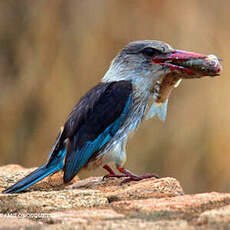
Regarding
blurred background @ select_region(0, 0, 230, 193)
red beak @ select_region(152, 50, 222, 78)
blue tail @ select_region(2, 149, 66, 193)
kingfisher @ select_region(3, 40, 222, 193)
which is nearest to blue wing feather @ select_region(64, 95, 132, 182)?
kingfisher @ select_region(3, 40, 222, 193)

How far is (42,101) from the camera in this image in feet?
28.9

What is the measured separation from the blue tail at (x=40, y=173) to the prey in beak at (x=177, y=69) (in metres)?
0.86

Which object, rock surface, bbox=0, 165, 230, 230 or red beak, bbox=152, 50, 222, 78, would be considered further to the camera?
red beak, bbox=152, 50, 222, 78

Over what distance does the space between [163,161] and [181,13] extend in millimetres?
2134

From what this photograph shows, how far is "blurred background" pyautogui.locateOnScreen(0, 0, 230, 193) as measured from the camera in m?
8.36

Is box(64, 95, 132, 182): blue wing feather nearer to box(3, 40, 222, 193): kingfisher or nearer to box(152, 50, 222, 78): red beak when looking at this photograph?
box(3, 40, 222, 193): kingfisher

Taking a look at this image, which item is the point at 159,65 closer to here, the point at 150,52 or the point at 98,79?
the point at 150,52

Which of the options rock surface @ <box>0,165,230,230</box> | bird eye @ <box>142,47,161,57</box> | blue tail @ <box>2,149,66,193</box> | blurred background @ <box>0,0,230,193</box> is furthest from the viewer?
blurred background @ <box>0,0,230,193</box>

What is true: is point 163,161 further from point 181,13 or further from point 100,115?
point 100,115

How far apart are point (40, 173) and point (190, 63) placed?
1.45 m

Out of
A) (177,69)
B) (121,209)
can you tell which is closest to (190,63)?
(177,69)

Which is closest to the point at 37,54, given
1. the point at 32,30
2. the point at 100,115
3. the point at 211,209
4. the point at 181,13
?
the point at 32,30

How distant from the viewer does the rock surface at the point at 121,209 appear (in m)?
2.68

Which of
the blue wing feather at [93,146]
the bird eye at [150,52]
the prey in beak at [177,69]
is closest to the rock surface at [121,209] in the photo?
the blue wing feather at [93,146]
